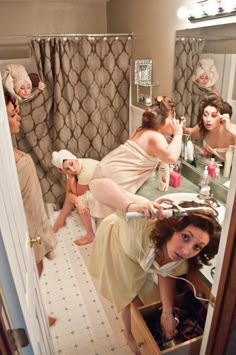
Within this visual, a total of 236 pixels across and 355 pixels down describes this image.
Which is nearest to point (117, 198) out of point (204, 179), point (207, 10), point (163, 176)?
point (163, 176)

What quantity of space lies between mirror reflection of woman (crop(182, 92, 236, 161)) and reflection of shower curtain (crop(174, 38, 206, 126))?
0.23 feet

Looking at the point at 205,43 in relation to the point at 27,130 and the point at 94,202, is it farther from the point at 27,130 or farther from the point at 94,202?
the point at 27,130

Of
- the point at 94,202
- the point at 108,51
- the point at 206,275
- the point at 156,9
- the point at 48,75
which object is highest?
the point at 156,9

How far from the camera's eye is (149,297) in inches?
64.4

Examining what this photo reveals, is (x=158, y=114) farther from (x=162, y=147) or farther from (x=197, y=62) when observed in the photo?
(x=197, y=62)

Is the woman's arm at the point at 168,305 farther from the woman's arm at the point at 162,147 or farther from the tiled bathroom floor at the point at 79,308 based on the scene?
the woman's arm at the point at 162,147

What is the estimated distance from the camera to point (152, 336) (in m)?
1.38

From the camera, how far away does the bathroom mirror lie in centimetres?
162

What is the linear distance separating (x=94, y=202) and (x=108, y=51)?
4.78ft

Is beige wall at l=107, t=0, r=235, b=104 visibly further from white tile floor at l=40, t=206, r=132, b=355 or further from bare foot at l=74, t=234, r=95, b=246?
white tile floor at l=40, t=206, r=132, b=355

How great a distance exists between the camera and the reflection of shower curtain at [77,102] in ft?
8.57

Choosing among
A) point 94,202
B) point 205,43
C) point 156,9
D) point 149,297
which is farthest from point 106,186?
point 156,9

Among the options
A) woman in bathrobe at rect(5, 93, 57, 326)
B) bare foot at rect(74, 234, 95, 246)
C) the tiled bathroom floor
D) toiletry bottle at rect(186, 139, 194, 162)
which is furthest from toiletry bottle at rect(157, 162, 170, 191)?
bare foot at rect(74, 234, 95, 246)

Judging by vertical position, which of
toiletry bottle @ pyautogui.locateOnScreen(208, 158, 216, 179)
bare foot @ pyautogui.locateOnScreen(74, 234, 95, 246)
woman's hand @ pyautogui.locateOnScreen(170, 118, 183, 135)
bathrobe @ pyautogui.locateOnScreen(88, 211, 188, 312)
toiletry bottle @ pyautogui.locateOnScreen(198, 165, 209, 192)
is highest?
woman's hand @ pyautogui.locateOnScreen(170, 118, 183, 135)
